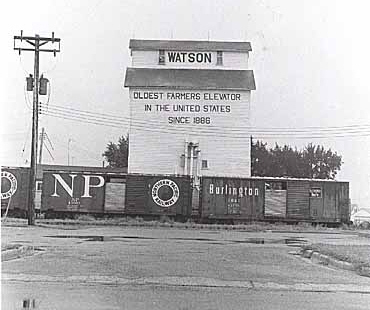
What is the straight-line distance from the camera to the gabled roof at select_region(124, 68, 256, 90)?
7.58 m

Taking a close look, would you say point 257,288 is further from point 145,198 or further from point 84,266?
point 145,198

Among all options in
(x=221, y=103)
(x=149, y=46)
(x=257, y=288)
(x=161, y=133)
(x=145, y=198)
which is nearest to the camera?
(x=149, y=46)

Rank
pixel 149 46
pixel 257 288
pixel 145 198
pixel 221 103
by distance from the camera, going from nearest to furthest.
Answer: pixel 149 46 → pixel 257 288 → pixel 221 103 → pixel 145 198

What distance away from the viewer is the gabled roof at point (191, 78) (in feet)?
24.9

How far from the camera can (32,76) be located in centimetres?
690

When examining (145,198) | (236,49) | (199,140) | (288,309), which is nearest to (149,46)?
(236,49)

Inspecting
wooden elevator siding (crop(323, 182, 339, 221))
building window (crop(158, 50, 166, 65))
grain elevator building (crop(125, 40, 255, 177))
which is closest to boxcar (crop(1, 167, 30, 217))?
grain elevator building (crop(125, 40, 255, 177))

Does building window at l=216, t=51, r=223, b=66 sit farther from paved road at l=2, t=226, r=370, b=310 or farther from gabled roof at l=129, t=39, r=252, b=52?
paved road at l=2, t=226, r=370, b=310

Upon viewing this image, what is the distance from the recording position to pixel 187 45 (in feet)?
21.4

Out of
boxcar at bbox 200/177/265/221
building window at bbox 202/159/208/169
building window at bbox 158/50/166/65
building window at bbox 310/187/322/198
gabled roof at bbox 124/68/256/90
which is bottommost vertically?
boxcar at bbox 200/177/265/221

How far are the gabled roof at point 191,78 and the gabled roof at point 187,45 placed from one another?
2.02ft

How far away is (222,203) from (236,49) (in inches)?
827

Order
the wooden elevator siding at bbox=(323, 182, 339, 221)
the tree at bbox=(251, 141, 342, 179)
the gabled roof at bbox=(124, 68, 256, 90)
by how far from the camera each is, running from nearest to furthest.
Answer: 1. the gabled roof at bbox=(124, 68, 256, 90)
2. the tree at bbox=(251, 141, 342, 179)
3. the wooden elevator siding at bbox=(323, 182, 339, 221)

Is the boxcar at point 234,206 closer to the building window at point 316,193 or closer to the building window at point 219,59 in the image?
the building window at point 316,193
